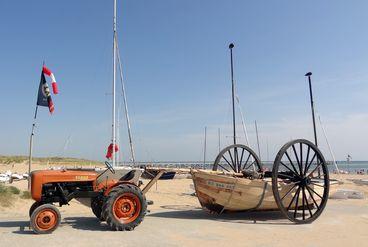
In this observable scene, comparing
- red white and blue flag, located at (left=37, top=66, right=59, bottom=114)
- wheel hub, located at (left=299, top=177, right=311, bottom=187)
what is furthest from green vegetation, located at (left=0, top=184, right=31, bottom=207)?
wheel hub, located at (left=299, top=177, right=311, bottom=187)

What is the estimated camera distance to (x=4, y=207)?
15008mm

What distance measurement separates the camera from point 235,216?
13438 mm

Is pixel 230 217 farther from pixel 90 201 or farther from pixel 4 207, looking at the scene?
Result: pixel 4 207

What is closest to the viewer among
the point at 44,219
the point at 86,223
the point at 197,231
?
the point at 44,219

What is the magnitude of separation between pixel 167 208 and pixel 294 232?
6176 mm

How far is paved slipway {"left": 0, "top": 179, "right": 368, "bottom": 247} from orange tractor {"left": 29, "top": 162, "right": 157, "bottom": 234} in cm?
33

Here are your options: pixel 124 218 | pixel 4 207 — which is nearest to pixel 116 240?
pixel 124 218

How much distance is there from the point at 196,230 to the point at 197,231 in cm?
13

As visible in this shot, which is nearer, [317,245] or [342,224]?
[317,245]

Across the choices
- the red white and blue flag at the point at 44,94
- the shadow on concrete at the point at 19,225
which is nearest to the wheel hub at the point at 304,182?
the shadow on concrete at the point at 19,225

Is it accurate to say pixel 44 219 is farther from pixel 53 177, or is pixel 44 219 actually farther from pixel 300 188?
pixel 300 188

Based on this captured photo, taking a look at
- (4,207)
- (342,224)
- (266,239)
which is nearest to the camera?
(266,239)

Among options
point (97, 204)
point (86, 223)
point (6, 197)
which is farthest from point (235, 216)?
point (6, 197)

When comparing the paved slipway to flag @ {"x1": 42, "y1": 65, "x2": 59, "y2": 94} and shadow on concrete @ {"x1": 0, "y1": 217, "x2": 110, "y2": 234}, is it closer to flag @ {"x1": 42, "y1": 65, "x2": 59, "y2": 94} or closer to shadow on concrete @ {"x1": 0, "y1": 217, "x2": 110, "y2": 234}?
shadow on concrete @ {"x1": 0, "y1": 217, "x2": 110, "y2": 234}
